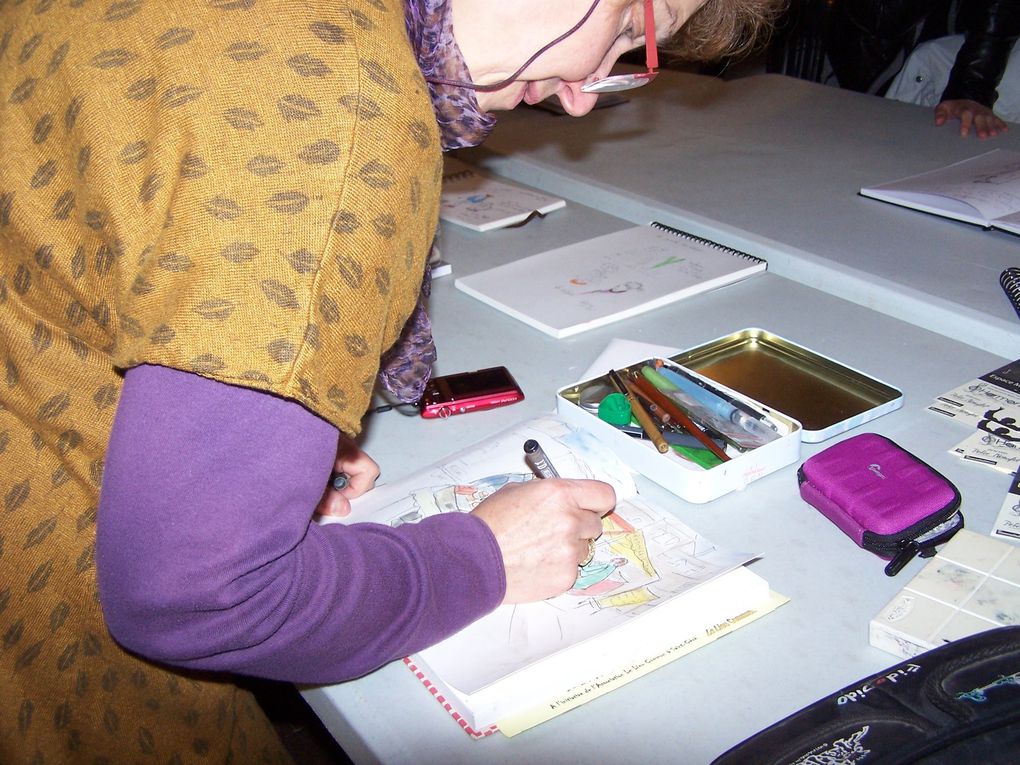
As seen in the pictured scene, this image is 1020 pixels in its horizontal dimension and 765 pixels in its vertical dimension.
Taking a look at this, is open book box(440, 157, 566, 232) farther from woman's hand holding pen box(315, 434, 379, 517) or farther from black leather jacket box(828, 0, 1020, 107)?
black leather jacket box(828, 0, 1020, 107)

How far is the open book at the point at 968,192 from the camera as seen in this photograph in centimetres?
137

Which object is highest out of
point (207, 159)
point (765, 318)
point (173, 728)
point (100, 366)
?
point (207, 159)

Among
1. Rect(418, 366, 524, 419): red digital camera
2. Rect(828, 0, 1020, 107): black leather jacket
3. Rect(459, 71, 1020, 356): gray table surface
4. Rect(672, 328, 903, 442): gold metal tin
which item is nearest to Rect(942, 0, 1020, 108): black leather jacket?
Rect(828, 0, 1020, 107): black leather jacket

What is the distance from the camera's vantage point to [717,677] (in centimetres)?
69

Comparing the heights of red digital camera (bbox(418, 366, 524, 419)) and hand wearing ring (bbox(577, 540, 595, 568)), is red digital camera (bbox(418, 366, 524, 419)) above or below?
below

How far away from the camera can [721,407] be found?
3.16ft

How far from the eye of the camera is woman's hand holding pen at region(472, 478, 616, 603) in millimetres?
763

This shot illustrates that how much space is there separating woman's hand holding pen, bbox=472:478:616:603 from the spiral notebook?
409 mm

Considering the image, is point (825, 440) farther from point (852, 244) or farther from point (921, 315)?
point (852, 244)

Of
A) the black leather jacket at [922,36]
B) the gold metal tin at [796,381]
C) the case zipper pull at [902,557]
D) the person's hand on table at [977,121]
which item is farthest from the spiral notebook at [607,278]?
the black leather jacket at [922,36]

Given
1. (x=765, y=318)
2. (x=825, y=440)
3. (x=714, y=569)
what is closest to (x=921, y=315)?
(x=765, y=318)

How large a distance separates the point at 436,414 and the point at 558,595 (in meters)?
0.34

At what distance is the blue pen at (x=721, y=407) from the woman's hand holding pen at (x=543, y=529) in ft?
0.67

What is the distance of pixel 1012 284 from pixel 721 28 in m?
0.51
